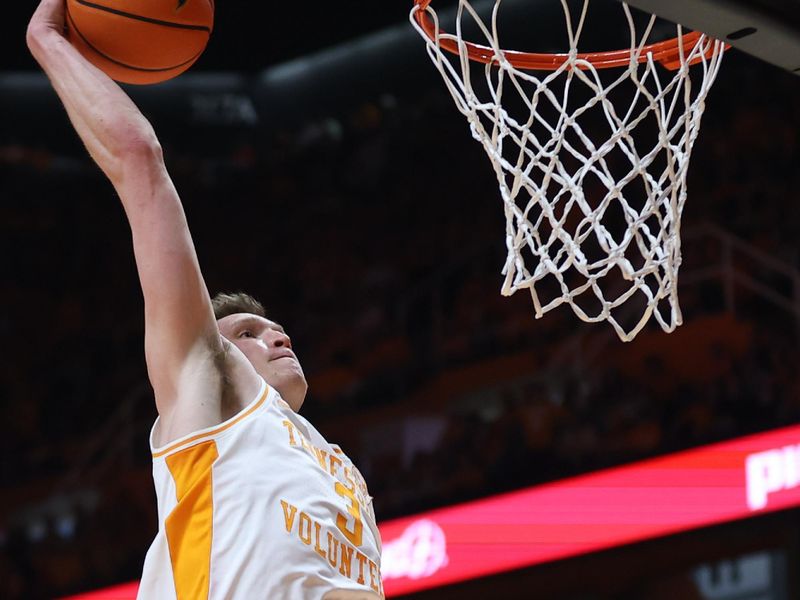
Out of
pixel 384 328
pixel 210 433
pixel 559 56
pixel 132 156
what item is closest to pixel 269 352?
pixel 210 433

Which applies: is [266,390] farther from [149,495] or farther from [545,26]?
[545,26]

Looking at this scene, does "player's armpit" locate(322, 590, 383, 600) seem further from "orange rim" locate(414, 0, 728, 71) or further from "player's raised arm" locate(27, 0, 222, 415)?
"orange rim" locate(414, 0, 728, 71)

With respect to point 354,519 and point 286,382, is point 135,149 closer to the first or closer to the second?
point 286,382

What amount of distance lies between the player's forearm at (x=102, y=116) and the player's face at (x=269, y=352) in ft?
1.58

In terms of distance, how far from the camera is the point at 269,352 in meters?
2.25

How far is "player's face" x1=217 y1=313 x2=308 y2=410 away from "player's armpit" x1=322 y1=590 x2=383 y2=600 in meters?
0.43

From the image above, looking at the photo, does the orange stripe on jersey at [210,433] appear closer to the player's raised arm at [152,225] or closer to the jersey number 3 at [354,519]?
the player's raised arm at [152,225]

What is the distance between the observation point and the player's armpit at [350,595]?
1821 mm


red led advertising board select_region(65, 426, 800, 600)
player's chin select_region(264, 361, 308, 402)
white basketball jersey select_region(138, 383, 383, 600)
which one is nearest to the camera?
white basketball jersey select_region(138, 383, 383, 600)

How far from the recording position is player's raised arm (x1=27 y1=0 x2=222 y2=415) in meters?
1.81

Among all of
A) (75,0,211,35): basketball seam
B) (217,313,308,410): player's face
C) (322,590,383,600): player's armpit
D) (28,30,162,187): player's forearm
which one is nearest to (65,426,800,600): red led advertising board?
(217,313,308,410): player's face

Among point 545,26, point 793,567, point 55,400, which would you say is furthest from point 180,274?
point 545,26

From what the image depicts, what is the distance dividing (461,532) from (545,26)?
15.1ft

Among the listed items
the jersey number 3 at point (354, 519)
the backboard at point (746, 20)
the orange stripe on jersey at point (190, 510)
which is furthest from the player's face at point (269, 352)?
the backboard at point (746, 20)
